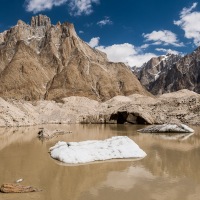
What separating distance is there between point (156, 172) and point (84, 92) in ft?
291

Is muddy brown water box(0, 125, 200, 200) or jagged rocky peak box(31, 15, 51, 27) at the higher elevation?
jagged rocky peak box(31, 15, 51, 27)

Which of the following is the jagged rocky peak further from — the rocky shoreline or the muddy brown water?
the muddy brown water

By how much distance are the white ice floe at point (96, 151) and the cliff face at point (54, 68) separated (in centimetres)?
8127

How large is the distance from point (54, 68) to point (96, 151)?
97.9 meters

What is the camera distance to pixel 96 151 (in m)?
17.9

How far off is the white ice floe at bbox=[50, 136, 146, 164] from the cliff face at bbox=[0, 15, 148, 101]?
8127 centimetres

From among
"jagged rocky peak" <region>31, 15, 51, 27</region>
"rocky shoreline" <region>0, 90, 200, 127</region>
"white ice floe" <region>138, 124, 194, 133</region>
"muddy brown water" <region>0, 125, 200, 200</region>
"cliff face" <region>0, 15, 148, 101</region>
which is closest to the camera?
"muddy brown water" <region>0, 125, 200, 200</region>

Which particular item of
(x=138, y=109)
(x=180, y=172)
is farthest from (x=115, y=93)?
(x=180, y=172)

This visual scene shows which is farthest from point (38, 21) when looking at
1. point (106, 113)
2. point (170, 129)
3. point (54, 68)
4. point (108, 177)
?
point (108, 177)

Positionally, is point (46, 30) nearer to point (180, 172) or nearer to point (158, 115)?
point (158, 115)

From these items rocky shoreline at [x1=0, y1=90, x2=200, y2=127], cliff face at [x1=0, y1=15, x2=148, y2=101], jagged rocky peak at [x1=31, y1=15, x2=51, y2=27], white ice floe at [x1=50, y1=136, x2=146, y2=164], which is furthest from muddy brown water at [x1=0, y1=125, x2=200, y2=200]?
jagged rocky peak at [x1=31, y1=15, x2=51, y2=27]

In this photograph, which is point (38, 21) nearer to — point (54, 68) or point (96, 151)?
point (54, 68)

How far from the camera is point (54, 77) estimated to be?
109062mm

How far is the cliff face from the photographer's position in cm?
10225
